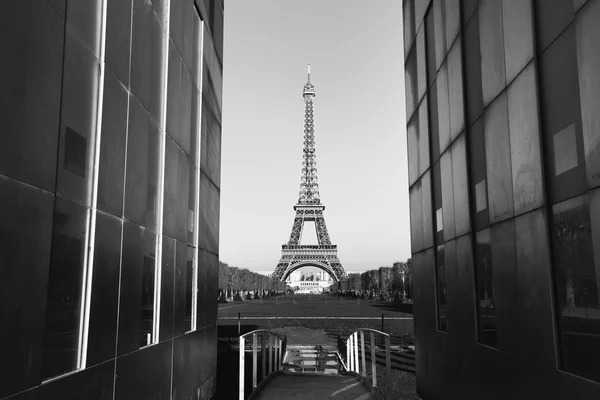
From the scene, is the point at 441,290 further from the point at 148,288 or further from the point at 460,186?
the point at 148,288

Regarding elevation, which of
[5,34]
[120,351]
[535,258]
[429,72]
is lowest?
[120,351]

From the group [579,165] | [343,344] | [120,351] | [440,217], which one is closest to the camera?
[579,165]

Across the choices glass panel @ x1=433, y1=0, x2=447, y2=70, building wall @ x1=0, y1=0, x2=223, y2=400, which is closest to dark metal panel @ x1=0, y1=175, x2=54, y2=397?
building wall @ x1=0, y1=0, x2=223, y2=400

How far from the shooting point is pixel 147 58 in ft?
31.9

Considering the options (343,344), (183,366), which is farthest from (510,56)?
(343,344)

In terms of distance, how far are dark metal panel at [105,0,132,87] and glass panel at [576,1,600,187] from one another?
19.2 feet

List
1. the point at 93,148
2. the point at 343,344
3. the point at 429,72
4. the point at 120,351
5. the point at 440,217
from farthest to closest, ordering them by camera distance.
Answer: the point at 343,344 < the point at 429,72 < the point at 440,217 < the point at 120,351 < the point at 93,148


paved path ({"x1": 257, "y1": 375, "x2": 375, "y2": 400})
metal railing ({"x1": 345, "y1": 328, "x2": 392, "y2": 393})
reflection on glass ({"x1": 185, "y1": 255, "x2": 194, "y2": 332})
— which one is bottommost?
paved path ({"x1": 257, "y1": 375, "x2": 375, "y2": 400})

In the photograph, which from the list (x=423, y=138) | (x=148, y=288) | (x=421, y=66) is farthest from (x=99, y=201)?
(x=421, y=66)

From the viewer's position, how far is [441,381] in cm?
1252

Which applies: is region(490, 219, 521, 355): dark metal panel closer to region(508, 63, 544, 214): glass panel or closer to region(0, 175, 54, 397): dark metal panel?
region(508, 63, 544, 214): glass panel

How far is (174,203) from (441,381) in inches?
276

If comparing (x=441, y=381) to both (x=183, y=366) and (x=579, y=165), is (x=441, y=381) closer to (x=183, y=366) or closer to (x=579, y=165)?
(x=183, y=366)

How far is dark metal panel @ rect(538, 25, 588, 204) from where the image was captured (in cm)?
629
